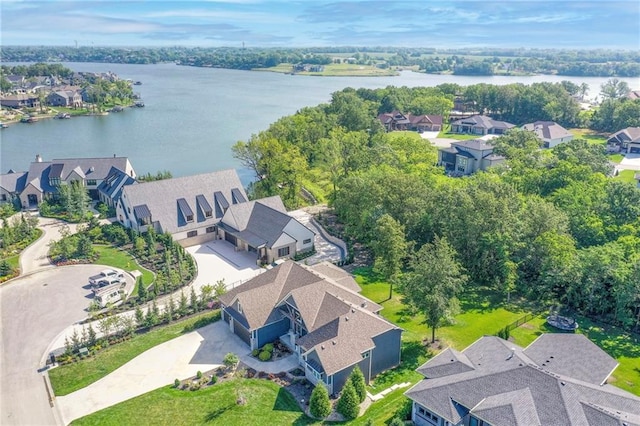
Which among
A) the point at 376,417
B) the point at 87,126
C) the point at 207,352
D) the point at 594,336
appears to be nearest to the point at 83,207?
the point at 207,352

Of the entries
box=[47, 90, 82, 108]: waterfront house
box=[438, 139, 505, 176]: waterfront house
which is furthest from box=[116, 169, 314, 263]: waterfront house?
box=[47, 90, 82, 108]: waterfront house

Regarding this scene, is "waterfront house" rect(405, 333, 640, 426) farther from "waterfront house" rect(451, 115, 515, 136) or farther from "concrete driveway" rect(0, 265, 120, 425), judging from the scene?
→ "waterfront house" rect(451, 115, 515, 136)

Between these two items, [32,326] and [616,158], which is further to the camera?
[616,158]

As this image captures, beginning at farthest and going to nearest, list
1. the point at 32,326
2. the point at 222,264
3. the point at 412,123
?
the point at 412,123 < the point at 222,264 < the point at 32,326

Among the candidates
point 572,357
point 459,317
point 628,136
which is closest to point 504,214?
point 459,317

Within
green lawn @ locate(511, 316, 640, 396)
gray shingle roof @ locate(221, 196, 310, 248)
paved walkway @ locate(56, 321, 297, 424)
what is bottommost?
paved walkway @ locate(56, 321, 297, 424)

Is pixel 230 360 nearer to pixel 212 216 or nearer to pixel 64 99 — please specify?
pixel 212 216
